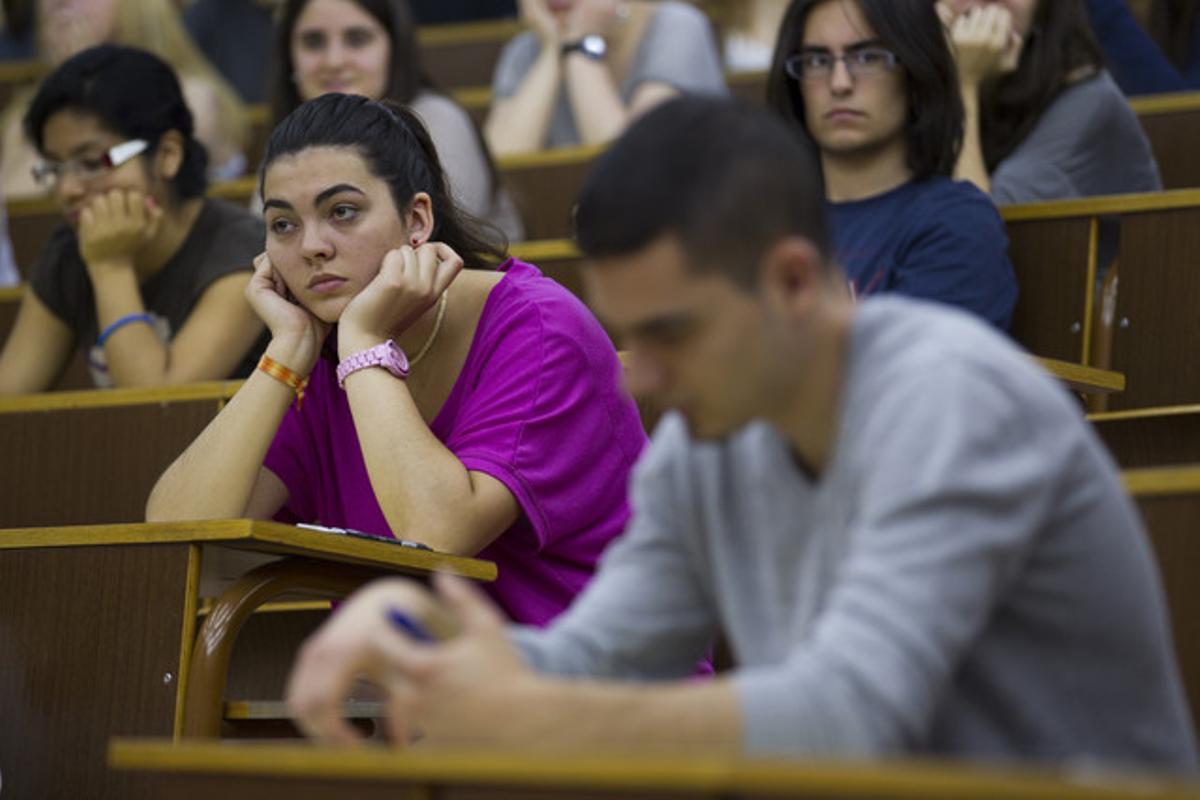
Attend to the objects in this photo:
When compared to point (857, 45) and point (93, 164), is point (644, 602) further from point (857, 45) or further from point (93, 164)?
point (93, 164)

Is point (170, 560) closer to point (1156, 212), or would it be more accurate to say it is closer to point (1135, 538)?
point (1135, 538)

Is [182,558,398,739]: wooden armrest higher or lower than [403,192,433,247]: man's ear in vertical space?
lower

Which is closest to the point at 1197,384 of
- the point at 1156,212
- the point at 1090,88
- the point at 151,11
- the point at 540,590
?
the point at 1156,212

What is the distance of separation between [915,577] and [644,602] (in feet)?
0.81

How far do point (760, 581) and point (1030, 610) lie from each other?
0.55ft

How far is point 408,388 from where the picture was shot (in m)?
2.06

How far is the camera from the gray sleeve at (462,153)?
296 centimetres

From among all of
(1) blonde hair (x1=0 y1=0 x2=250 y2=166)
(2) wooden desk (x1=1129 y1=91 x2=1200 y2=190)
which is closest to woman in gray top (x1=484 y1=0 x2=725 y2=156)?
(1) blonde hair (x1=0 y1=0 x2=250 y2=166)

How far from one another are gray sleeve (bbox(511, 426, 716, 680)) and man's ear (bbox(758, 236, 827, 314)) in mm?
165

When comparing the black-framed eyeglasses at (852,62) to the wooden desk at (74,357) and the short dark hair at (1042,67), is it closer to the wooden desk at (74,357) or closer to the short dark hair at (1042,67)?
the short dark hair at (1042,67)

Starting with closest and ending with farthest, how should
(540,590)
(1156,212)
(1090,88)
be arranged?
1. (540,590)
2. (1156,212)
3. (1090,88)

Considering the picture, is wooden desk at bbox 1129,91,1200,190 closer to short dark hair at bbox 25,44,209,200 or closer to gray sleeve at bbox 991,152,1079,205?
gray sleeve at bbox 991,152,1079,205

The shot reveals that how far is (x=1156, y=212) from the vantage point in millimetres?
2408

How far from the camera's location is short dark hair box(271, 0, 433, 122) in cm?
322
